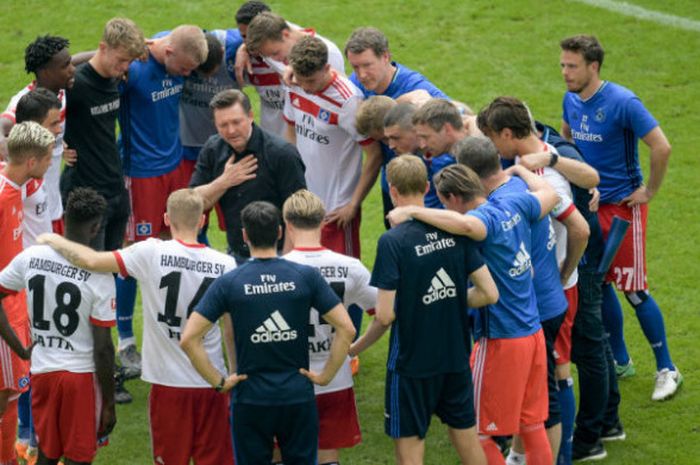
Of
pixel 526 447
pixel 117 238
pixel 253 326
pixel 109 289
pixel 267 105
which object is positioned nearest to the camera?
pixel 253 326

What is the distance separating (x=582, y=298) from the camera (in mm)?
8164

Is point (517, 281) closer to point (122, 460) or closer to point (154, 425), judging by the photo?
point (154, 425)

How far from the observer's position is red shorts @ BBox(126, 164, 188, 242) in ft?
33.0

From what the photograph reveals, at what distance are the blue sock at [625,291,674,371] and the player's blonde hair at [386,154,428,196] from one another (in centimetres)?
294

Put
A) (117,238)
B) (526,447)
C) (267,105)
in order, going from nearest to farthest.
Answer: (526,447) → (117,238) → (267,105)

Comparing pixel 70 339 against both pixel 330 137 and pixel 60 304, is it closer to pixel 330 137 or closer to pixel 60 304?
pixel 60 304

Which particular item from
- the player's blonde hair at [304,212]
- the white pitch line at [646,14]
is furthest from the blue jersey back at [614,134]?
the white pitch line at [646,14]

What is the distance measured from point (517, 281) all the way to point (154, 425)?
232 centimetres

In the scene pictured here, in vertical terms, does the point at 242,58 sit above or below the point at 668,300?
above

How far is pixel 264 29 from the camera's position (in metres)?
9.61

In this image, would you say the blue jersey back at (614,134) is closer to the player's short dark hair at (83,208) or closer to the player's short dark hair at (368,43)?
the player's short dark hair at (368,43)

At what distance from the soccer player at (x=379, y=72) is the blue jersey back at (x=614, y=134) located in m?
1.19

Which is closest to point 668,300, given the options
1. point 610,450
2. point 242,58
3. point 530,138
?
point 610,450

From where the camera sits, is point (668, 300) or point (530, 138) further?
point (668, 300)
